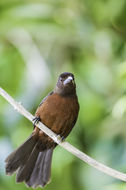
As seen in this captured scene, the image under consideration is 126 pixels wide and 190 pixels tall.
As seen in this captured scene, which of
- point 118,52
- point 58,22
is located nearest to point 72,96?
point 118,52

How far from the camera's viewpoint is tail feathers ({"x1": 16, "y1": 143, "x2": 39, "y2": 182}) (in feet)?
16.5

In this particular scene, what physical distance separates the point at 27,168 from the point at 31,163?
0.08 m

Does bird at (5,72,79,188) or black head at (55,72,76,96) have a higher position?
black head at (55,72,76,96)

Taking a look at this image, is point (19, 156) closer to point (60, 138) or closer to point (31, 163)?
point (31, 163)

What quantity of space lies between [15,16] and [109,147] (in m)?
1.78

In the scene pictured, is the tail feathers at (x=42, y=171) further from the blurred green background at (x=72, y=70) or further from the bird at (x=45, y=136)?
the blurred green background at (x=72, y=70)

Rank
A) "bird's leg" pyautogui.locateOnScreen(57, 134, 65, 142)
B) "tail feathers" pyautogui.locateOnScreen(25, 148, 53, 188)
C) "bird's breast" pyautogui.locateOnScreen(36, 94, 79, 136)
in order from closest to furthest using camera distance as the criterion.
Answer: "bird's leg" pyautogui.locateOnScreen(57, 134, 65, 142)
"bird's breast" pyautogui.locateOnScreen(36, 94, 79, 136)
"tail feathers" pyautogui.locateOnScreen(25, 148, 53, 188)

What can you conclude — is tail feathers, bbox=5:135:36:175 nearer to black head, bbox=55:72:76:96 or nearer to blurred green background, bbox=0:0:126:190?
blurred green background, bbox=0:0:126:190

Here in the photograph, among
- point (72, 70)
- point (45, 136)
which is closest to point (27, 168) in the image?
point (45, 136)

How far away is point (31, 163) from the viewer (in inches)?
206

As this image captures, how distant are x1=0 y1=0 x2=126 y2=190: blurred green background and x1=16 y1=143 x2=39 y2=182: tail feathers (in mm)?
184

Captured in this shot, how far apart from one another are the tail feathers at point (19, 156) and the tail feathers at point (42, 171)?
153mm

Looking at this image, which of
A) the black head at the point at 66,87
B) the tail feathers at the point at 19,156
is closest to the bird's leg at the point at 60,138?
the black head at the point at 66,87

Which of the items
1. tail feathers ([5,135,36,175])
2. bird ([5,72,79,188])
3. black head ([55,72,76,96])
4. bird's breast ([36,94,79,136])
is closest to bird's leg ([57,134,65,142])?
bird ([5,72,79,188])
